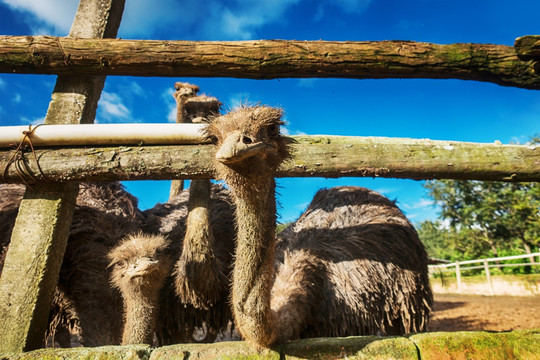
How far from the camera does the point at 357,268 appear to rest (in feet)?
10.9

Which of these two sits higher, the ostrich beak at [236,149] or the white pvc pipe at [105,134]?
the white pvc pipe at [105,134]

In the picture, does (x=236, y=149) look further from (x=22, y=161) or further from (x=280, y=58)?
(x=22, y=161)

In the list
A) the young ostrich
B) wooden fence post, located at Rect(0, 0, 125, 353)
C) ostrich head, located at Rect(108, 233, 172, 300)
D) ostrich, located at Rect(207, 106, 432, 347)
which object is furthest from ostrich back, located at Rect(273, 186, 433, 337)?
wooden fence post, located at Rect(0, 0, 125, 353)

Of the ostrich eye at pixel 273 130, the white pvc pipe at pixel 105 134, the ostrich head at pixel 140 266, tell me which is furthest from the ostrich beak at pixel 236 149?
the ostrich head at pixel 140 266

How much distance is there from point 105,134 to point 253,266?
4.97 ft

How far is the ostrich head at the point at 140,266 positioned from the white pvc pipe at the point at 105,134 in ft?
3.00

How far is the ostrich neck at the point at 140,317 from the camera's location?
2.70m

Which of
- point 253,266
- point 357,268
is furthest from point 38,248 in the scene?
point 357,268

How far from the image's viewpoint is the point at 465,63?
2.74 m

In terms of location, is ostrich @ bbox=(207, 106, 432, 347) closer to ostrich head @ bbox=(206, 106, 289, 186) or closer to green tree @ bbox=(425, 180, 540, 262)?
ostrich head @ bbox=(206, 106, 289, 186)

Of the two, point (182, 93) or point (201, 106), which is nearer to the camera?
point (201, 106)

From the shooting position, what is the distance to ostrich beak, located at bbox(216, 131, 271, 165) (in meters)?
1.43

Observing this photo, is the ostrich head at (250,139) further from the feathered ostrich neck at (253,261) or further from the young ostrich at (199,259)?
the young ostrich at (199,259)

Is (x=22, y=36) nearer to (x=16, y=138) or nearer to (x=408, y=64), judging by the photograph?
(x=16, y=138)
